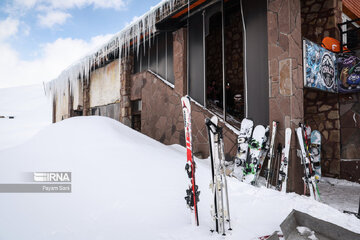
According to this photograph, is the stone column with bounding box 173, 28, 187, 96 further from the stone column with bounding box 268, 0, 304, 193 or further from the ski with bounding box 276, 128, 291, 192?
the ski with bounding box 276, 128, 291, 192

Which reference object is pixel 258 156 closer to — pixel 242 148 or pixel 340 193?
pixel 242 148

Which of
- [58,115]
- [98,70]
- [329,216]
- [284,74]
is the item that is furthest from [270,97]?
[58,115]

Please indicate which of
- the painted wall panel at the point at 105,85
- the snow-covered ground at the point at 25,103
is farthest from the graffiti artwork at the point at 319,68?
the snow-covered ground at the point at 25,103

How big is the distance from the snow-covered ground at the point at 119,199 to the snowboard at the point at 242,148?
0.78m

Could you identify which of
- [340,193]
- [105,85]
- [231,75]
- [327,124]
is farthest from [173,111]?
[105,85]

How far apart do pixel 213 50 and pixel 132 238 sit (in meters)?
8.07

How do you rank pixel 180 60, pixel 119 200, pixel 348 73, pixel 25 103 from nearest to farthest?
pixel 119 200 < pixel 348 73 < pixel 180 60 < pixel 25 103

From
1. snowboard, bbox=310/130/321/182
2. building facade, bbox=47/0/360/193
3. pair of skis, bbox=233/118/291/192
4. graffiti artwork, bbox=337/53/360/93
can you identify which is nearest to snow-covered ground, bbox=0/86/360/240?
snowboard, bbox=310/130/321/182

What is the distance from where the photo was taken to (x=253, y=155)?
12.9 feet

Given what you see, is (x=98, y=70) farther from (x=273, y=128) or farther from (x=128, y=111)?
(x=273, y=128)

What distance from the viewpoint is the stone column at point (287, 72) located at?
381cm

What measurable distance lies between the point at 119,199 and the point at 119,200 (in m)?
0.02

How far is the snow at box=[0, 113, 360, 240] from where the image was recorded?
200 centimetres

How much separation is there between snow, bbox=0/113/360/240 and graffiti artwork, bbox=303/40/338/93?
242cm
